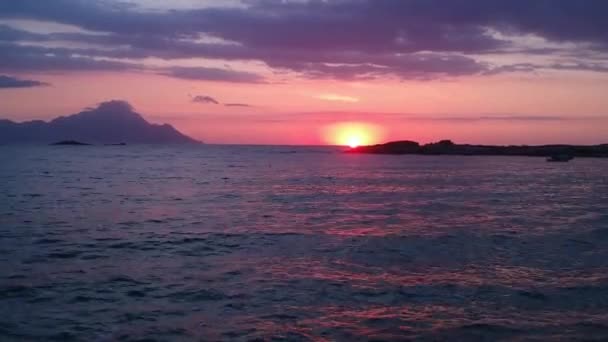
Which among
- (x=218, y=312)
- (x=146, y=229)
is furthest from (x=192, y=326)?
(x=146, y=229)

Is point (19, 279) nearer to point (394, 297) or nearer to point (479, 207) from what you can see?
point (394, 297)

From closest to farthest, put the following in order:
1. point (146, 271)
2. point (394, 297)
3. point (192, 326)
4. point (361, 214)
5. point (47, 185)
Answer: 1. point (192, 326)
2. point (394, 297)
3. point (146, 271)
4. point (361, 214)
5. point (47, 185)

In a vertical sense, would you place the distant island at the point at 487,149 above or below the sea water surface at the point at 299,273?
above

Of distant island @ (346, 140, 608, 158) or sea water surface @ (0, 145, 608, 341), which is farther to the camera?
distant island @ (346, 140, 608, 158)

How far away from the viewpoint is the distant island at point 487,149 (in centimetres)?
15312

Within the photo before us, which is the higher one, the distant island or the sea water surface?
the distant island

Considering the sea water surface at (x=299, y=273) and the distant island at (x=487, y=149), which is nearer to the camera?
the sea water surface at (x=299, y=273)

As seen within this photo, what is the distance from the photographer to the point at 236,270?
686 inches

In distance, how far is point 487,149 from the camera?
17650 cm

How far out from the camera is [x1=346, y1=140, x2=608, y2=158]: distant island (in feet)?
502

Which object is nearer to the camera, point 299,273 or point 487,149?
point 299,273

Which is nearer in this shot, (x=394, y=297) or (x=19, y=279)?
(x=394, y=297)

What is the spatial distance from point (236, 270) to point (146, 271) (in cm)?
294

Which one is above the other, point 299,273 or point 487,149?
point 487,149
